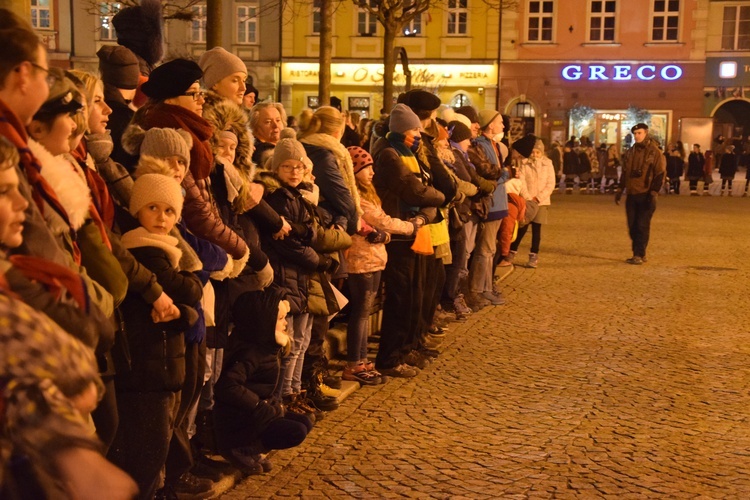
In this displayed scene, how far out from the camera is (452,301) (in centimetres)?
1111

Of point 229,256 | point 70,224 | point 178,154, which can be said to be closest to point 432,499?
point 229,256

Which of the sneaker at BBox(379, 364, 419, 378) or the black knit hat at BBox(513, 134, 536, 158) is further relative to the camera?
the black knit hat at BBox(513, 134, 536, 158)

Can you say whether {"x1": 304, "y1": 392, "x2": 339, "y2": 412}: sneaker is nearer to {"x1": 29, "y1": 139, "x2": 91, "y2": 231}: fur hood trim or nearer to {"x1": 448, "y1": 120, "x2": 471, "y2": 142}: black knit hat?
{"x1": 29, "y1": 139, "x2": 91, "y2": 231}: fur hood trim

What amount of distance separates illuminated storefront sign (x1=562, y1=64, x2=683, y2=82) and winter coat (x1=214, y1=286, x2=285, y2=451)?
43.0 metres

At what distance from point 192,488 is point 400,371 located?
10.1 feet

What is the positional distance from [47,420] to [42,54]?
58.0 inches

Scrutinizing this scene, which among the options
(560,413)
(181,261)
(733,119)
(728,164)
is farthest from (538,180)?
(733,119)

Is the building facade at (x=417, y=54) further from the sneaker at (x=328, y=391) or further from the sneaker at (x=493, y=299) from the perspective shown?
the sneaker at (x=328, y=391)

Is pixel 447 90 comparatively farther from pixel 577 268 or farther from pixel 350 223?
pixel 350 223

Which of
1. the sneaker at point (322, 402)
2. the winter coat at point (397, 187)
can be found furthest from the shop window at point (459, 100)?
the sneaker at point (322, 402)

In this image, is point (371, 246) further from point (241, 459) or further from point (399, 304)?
point (241, 459)

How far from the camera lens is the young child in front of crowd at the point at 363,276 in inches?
311

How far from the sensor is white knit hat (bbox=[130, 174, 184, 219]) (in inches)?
186

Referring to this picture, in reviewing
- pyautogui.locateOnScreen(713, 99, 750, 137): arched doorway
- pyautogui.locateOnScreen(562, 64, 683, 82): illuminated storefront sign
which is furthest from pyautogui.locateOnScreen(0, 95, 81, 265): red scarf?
pyautogui.locateOnScreen(713, 99, 750, 137): arched doorway
